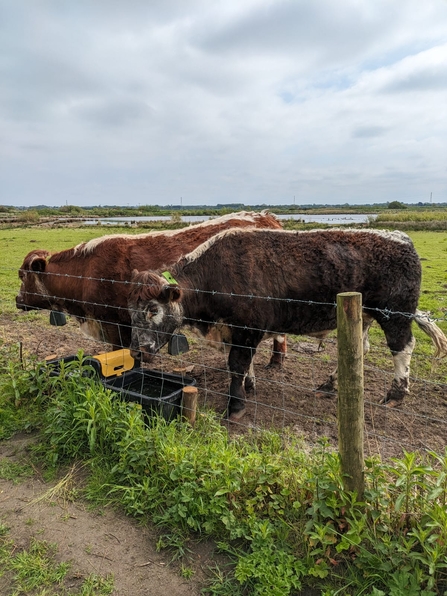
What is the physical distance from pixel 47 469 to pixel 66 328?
519 centimetres

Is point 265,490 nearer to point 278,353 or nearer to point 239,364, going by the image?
point 239,364

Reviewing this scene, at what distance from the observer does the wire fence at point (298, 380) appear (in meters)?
4.55

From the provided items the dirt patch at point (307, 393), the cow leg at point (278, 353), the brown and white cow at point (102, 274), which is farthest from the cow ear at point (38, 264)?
the cow leg at point (278, 353)

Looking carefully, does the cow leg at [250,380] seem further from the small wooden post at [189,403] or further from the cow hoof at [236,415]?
the small wooden post at [189,403]

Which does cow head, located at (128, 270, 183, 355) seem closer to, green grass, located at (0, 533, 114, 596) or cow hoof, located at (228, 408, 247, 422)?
cow hoof, located at (228, 408, 247, 422)

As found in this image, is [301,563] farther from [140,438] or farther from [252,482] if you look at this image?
[140,438]

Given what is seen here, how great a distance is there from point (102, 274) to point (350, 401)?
4.58m

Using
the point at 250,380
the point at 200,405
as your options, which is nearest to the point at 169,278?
the point at 200,405

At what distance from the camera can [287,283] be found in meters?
5.22

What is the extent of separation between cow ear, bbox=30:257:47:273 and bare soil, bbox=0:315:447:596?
1294 millimetres

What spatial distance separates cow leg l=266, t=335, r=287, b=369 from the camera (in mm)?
6637

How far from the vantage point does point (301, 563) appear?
8.39 feet

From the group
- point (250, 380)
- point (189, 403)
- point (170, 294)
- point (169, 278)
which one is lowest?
point (250, 380)

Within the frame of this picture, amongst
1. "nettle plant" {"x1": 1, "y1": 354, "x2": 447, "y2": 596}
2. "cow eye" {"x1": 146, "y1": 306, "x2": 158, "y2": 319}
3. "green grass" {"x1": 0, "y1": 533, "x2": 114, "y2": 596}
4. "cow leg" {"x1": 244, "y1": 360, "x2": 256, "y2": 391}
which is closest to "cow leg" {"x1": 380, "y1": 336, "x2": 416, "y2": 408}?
"nettle plant" {"x1": 1, "y1": 354, "x2": 447, "y2": 596}
